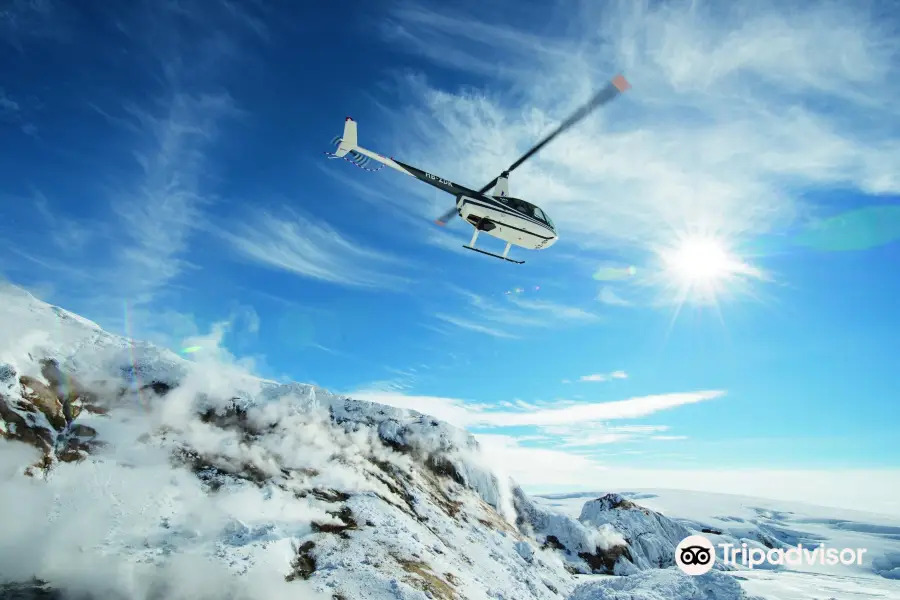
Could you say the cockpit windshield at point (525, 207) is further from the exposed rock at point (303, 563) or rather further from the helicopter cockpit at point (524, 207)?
the exposed rock at point (303, 563)

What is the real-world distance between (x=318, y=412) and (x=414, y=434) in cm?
1992

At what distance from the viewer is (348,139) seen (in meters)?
35.4

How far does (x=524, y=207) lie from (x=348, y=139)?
15172 millimetres

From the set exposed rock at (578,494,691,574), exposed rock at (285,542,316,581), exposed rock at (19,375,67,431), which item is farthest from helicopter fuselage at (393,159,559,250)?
exposed rock at (578,494,691,574)

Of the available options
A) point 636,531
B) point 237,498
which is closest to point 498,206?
point 237,498

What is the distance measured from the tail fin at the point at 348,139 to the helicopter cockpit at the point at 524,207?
1240 centimetres

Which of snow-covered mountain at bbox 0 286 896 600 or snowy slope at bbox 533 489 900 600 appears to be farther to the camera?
snowy slope at bbox 533 489 900 600

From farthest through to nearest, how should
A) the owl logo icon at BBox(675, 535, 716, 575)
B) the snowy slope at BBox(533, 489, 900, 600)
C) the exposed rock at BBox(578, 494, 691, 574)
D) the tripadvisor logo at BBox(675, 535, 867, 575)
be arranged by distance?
the tripadvisor logo at BBox(675, 535, 867, 575) < the exposed rock at BBox(578, 494, 691, 574) < the snowy slope at BBox(533, 489, 900, 600) < the owl logo icon at BBox(675, 535, 716, 575)

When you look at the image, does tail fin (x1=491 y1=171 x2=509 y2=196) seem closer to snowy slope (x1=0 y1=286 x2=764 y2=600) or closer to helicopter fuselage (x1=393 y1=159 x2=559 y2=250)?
helicopter fuselage (x1=393 y1=159 x2=559 y2=250)

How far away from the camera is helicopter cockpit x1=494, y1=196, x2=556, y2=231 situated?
40.8 metres

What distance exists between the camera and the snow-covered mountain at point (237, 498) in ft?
133

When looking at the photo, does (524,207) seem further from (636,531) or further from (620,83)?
(636,531)

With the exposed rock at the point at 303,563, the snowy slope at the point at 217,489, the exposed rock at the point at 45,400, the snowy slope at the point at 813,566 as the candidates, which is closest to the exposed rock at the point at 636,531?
the snowy slope at the point at 813,566

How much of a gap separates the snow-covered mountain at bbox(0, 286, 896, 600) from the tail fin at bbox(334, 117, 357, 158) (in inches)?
1335
